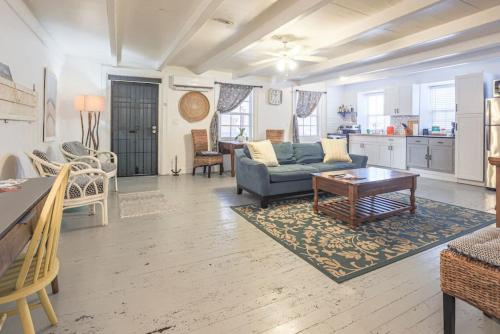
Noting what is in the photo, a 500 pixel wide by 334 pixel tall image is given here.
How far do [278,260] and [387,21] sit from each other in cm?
311

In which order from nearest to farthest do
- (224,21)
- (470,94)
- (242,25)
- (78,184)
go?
1. (78,184)
2. (224,21)
3. (242,25)
4. (470,94)

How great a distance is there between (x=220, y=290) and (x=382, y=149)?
6.62 metres

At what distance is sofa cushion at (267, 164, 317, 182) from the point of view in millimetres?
4008

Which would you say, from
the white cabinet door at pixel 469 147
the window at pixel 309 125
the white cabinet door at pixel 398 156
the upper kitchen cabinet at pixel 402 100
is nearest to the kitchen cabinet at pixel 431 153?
the white cabinet door at pixel 398 156

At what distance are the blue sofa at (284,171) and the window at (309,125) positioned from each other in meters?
3.40

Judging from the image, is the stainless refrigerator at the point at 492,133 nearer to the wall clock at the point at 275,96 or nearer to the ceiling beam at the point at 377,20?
the ceiling beam at the point at 377,20

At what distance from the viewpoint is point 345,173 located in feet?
12.4

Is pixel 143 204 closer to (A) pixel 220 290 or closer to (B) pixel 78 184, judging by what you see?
(B) pixel 78 184

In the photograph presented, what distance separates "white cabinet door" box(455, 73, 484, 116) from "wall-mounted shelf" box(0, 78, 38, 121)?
679 cm

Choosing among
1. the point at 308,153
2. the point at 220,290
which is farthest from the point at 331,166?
the point at 220,290

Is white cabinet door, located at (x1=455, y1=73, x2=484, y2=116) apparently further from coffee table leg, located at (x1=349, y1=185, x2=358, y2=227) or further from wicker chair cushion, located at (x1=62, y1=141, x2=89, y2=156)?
wicker chair cushion, located at (x1=62, y1=141, x2=89, y2=156)

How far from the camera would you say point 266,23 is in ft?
12.1

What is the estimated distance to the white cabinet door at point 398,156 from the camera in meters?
6.91

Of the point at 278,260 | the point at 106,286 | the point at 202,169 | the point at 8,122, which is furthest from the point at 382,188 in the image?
the point at 202,169
